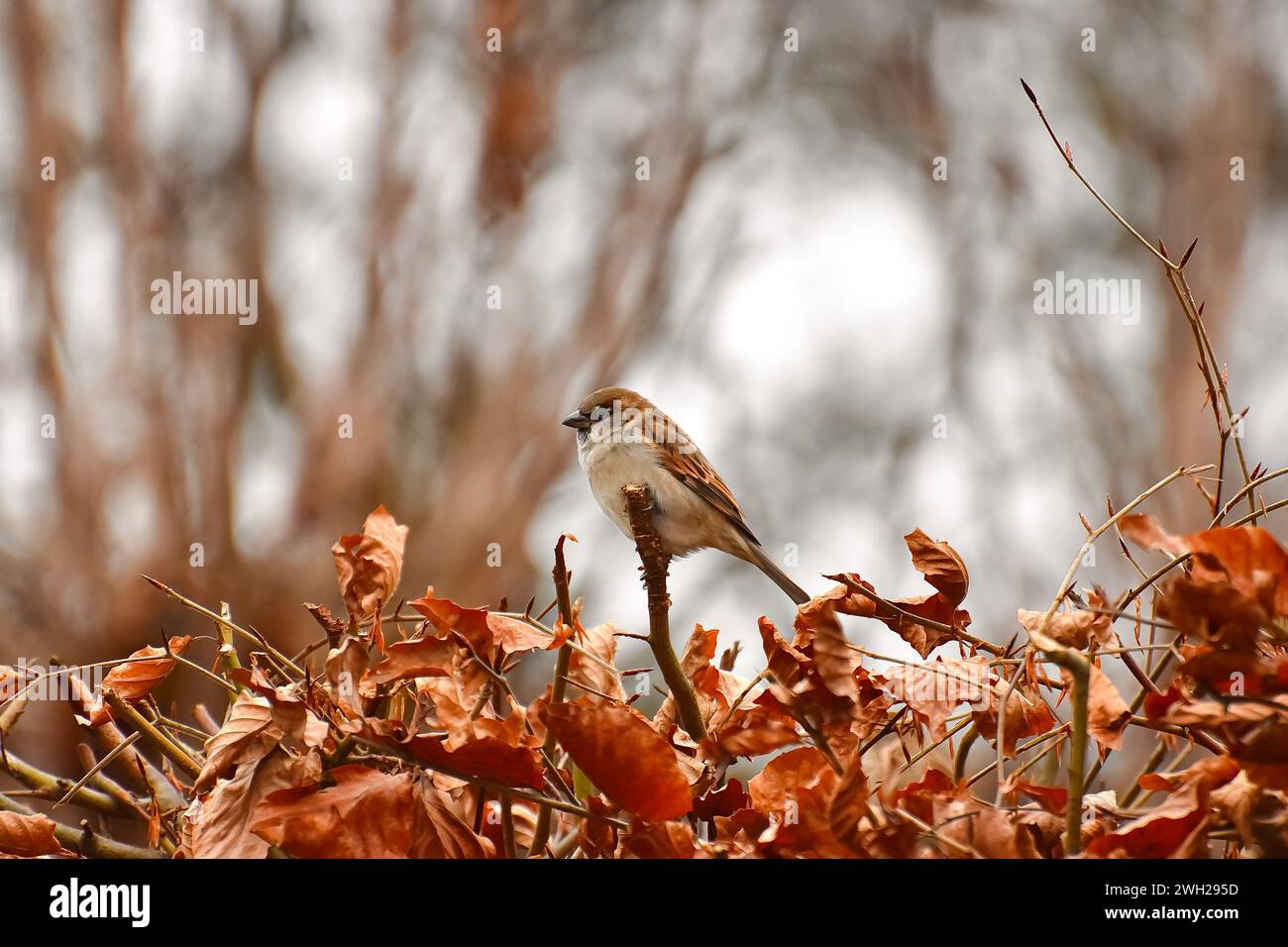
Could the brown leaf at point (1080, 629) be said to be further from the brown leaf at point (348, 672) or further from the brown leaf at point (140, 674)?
the brown leaf at point (140, 674)

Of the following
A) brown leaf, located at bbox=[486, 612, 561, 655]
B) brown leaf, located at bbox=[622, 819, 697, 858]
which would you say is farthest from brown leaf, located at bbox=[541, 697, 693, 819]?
brown leaf, located at bbox=[486, 612, 561, 655]

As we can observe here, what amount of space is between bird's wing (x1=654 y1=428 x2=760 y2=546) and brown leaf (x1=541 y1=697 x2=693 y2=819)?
2329 millimetres

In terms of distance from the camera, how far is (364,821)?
917 millimetres

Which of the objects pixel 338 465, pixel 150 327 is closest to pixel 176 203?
pixel 150 327

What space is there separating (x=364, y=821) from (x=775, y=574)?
231cm

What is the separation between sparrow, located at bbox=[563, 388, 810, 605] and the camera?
3.15m

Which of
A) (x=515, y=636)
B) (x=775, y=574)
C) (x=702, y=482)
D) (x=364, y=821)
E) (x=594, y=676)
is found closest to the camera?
(x=364, y=821)

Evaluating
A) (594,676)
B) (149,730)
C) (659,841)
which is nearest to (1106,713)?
(659,841)

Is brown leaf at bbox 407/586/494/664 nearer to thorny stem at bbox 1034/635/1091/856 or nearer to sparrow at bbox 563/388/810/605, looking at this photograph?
thorny stem at bbox 1034/635/1091/856

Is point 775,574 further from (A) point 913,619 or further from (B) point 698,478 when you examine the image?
(A) point 913,619

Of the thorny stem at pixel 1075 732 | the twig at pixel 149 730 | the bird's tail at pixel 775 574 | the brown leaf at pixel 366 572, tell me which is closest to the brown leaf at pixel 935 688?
the thorny stem at pixel 1075 732
